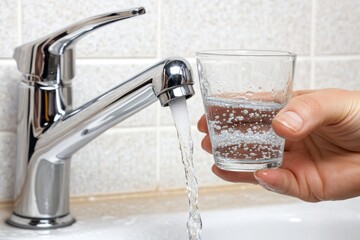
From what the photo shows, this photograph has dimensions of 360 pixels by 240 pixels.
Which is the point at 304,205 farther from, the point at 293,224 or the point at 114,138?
the point at 114,138

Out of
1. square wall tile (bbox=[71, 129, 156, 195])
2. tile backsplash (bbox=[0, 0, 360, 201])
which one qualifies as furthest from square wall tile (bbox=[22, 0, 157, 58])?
square wall tile (bbox=[71, 129, 156, 195])

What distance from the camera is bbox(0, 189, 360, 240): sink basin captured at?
974 mm

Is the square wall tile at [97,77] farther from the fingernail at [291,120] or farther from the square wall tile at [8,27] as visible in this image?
the fingernail at [291,120]

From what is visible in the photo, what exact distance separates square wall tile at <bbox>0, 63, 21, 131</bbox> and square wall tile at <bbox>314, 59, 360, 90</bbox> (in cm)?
47

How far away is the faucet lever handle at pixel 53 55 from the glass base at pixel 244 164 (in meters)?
0.21

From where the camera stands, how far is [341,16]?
4.12ft

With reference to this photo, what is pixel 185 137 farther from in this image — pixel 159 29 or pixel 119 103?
pixel 159 29

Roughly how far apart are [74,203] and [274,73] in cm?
40

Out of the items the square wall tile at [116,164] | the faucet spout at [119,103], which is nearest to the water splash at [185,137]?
the faucet spout at [119,103]

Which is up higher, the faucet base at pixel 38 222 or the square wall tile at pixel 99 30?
the square wall tile at pixel 99 30

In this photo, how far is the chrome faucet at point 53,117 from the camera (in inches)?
36.3

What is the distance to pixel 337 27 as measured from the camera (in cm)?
126

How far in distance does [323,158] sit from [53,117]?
329 millimetres

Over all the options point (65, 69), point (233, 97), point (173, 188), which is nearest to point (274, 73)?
point (233, 97)
